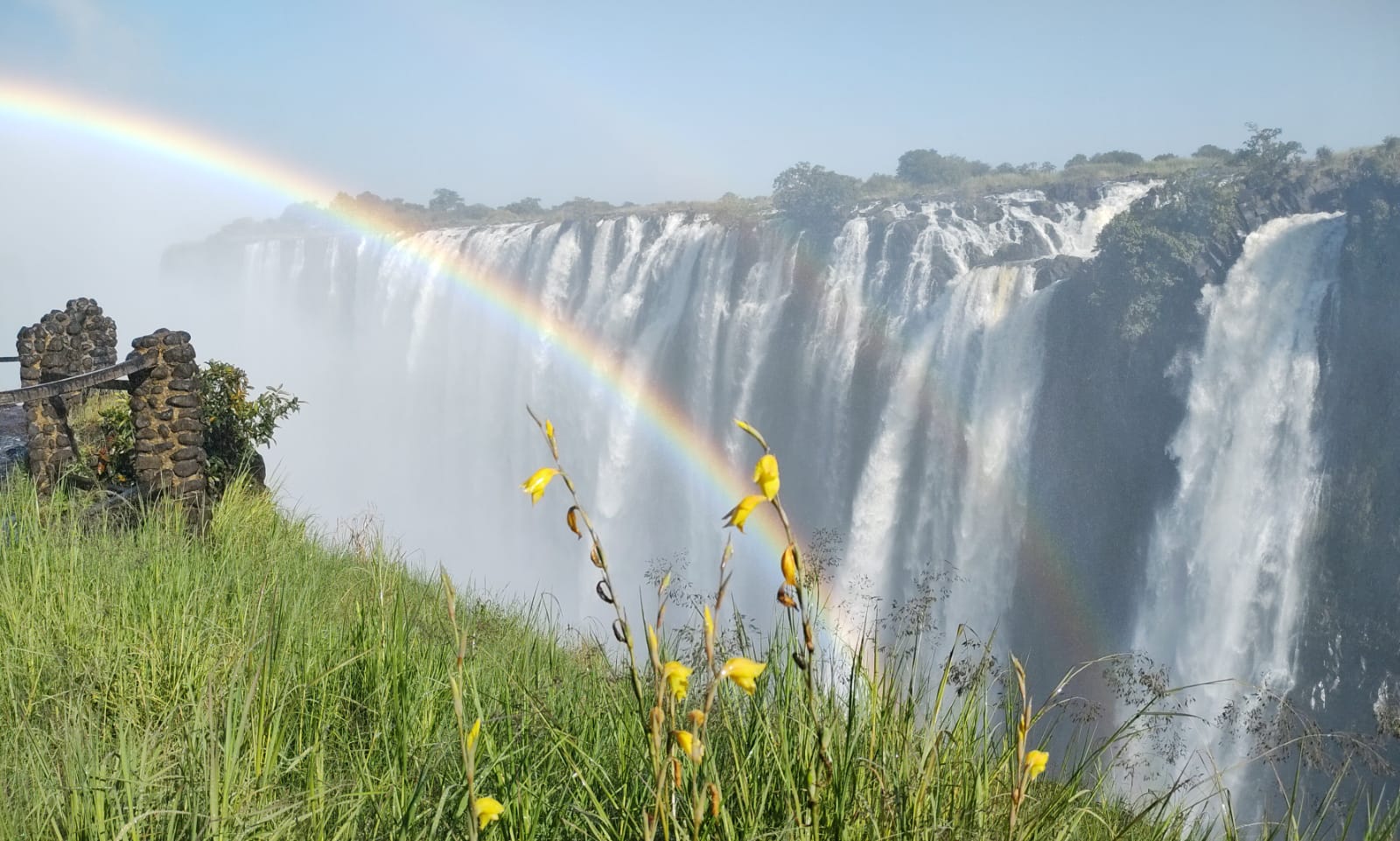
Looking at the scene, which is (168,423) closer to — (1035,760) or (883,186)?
(1035,760)

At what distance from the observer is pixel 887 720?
2.28 m

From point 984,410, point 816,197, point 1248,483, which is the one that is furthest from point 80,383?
point 816,197

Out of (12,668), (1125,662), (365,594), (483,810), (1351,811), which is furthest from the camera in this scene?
(1125,662)

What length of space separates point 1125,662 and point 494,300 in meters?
25.9

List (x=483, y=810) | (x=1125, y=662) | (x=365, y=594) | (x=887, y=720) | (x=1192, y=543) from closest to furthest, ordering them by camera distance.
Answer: (x=483, y=810) → (x=887, y=720) → (x=365, y=594) → (x=1125, y=662) → (x=1192, y=543)

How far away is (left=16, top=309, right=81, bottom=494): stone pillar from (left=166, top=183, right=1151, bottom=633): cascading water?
48.2 ft

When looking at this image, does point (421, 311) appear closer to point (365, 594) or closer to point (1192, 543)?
point (1192, 543)

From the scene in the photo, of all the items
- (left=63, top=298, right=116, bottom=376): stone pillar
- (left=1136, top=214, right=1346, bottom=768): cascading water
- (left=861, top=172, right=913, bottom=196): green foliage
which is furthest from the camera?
(left=861, top=172, right=913, bottom=196): green foliage

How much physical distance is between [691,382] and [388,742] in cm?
2937

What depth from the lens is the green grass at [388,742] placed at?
201 centimetres

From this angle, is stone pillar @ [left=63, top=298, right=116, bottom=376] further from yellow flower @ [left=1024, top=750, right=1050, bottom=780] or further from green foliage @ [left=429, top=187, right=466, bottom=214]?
green foliage @ [left=429, top=187, right=466, bottom=214]

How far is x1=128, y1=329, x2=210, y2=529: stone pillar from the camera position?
8.55 metres

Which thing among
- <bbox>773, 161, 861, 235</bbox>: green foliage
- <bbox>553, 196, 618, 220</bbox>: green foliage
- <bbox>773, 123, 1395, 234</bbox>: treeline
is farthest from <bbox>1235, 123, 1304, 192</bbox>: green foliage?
<bbox>553, 196, 618, 220</bbox>: green foliage

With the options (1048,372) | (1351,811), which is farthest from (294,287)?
(1351,811)
